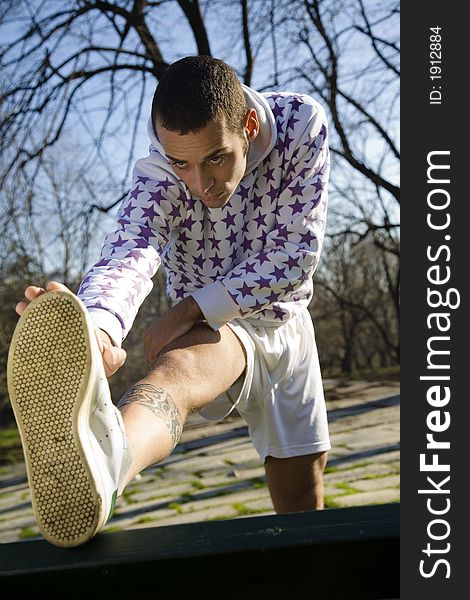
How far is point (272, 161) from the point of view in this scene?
101 inches

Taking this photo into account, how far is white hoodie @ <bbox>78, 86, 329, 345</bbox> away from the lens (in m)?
2.30

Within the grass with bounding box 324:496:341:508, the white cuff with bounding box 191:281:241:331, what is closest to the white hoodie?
the white cuff with bounding box 191:281:241:331

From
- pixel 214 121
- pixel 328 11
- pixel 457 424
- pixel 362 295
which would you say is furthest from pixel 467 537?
pixel 362 295

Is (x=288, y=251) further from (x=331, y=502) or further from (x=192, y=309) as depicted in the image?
(x=331, y=502)

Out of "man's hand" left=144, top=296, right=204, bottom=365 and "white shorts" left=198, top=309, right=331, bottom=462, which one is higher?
"man's hand" left=144, top=296, right=204, bottom=365

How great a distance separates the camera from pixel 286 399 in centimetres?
283

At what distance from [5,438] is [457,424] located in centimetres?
707

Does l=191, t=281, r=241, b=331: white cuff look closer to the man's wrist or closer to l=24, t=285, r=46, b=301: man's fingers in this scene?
the man's wrist

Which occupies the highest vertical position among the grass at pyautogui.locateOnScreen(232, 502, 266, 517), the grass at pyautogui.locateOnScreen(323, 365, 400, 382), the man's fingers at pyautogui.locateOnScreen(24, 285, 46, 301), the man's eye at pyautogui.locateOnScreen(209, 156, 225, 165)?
the man's eye at pyautogui.locateOnScreen(209, 156, 225, 165)

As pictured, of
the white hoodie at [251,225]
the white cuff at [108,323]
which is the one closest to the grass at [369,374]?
the white hoodie at [251,225]

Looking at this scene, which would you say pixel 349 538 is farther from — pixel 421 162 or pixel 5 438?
pixel 5 438

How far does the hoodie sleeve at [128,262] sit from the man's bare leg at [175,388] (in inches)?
6.4

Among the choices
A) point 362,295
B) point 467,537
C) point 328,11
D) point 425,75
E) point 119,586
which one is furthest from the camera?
point 362,295

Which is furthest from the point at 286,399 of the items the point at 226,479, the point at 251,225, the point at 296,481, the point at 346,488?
the point at 226,479
